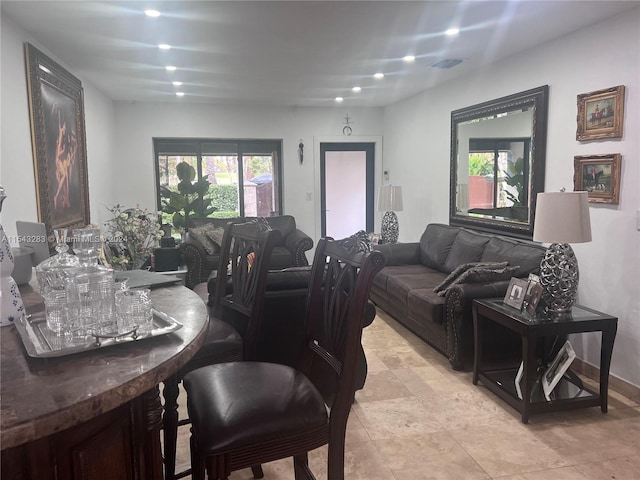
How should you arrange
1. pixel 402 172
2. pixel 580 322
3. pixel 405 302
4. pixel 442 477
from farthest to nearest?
pixel 402 172
pixel 405 302
pixel 580 322
pixel 442 477

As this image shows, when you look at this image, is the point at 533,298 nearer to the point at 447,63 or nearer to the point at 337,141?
the point at 447,63

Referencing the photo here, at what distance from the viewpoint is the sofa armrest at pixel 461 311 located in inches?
128

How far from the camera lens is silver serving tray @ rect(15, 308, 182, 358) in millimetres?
1057

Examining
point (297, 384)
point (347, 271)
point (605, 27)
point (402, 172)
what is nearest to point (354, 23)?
point (605, 27)

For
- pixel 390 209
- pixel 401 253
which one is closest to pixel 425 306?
pixel 401 253

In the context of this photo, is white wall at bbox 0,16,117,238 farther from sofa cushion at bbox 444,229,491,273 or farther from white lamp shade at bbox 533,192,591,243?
sofa cushion at bbox 444,229,491,273

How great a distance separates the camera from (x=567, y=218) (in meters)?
2.65

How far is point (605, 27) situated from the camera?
3123mm

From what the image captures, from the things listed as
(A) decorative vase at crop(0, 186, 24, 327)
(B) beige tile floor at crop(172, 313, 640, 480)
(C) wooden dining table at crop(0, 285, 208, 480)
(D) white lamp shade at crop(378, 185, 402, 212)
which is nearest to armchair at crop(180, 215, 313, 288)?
(D) white lamp shade at crop(378, 185, 402, 212)

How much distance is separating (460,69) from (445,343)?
2737 mm

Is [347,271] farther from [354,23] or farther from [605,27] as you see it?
[605,27]

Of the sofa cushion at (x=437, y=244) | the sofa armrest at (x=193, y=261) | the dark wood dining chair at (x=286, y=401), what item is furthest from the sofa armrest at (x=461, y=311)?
the sofa armrest at (x=193, y=261)

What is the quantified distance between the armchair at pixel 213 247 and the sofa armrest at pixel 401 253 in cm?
121

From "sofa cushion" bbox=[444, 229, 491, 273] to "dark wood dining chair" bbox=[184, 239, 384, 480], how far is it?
2.84 metres
